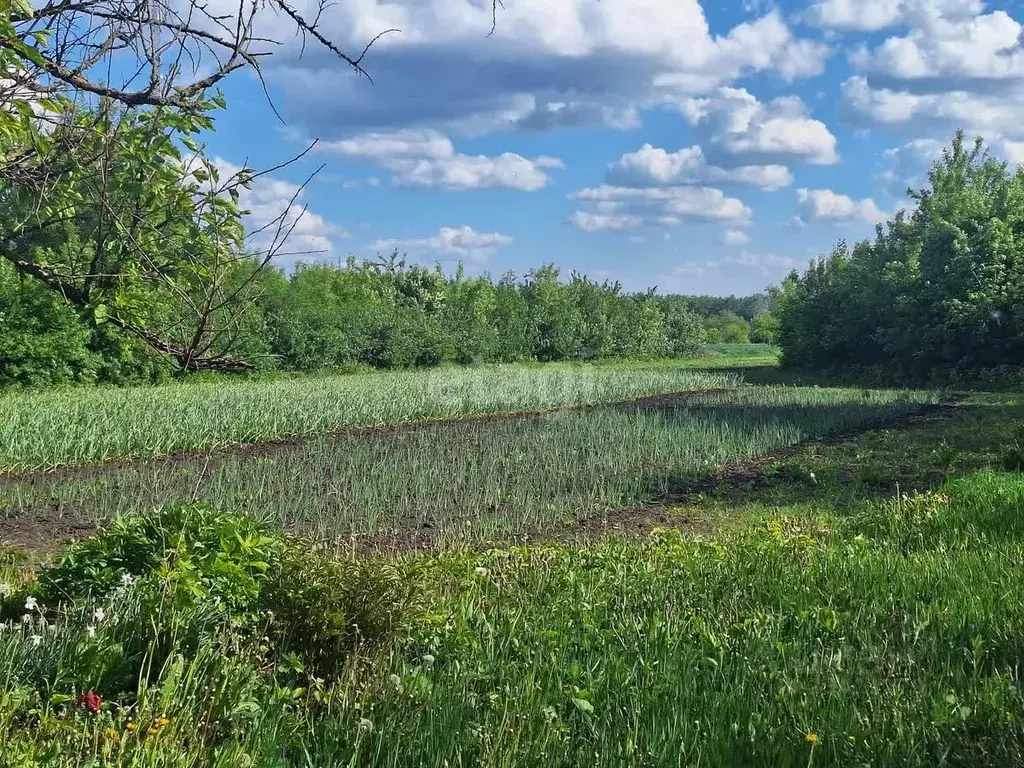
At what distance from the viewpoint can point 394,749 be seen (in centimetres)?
319

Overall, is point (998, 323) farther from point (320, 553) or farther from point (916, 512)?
point (320, 553)

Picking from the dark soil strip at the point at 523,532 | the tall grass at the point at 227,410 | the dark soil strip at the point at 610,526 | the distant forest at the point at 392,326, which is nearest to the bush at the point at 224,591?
the dark soil strip at the point at 610,526

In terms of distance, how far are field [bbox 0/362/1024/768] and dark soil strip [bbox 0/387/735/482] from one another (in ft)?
5.14

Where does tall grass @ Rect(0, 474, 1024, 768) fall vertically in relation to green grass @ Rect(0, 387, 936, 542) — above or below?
above

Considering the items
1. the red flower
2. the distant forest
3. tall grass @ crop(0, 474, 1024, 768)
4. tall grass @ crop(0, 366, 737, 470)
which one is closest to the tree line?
the distant forest

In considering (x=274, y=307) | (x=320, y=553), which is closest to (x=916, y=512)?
(x=320, y=553)

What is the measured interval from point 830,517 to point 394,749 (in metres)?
6.47

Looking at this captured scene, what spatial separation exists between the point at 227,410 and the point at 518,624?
1239 cm

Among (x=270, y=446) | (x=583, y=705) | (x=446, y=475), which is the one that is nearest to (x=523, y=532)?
(x=446, y=475)

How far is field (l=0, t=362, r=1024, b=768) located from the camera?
3361mm

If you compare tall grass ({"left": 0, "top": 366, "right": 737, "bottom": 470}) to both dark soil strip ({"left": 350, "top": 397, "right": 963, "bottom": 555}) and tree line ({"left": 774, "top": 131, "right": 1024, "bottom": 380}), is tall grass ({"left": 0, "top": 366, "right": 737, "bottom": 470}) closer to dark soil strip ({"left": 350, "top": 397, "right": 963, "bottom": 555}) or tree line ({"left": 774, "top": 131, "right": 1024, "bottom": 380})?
dark soil strip ({"left": 350, "top": 397, "right": 963, "bottom": 555})

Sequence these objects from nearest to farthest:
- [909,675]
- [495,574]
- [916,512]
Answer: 1. [909,675]
2. [495,574]
3. [916,512]

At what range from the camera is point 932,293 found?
102 ft

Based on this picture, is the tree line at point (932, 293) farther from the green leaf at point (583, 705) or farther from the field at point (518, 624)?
the green leaf at point (583, 705)
